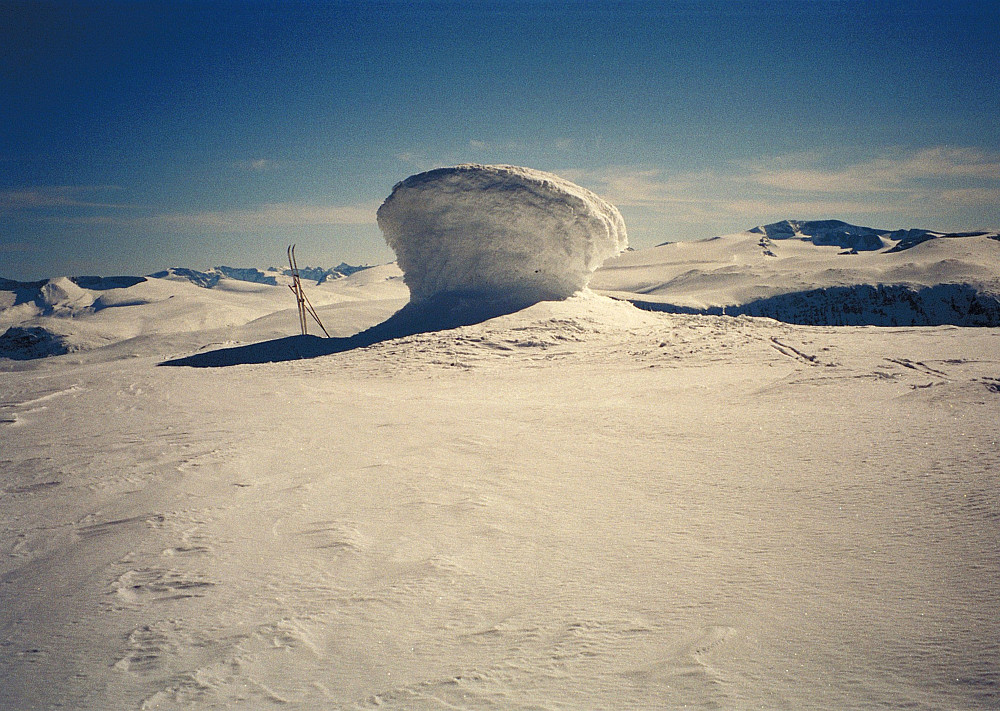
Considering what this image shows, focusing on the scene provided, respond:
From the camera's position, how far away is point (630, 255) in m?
63.5

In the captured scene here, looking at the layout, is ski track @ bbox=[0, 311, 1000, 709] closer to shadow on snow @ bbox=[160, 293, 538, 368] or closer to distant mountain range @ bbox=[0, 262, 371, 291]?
shadow on snow @ bbox=[160, 293, 538, 368]

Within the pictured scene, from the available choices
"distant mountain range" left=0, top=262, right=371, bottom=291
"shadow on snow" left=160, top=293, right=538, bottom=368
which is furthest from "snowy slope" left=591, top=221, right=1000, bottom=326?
"distant mountain range" left=0, top=262, right=371, bottom=291

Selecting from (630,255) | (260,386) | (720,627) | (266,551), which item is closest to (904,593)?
(720,627)

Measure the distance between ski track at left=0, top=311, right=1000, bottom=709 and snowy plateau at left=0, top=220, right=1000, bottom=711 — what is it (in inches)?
0.6

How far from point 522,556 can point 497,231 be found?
1109cm

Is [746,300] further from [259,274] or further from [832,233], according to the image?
[259,274]

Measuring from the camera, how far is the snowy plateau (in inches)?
73.0

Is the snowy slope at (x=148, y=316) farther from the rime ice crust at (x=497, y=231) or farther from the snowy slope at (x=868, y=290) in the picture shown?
the snowy slope at (x=868, y=290)

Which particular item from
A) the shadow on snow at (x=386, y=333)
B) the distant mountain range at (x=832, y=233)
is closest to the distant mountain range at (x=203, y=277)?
the shadow on snow at (x=386, y=333)

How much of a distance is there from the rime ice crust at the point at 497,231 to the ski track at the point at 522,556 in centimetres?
817

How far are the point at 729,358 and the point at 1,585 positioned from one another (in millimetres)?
7853

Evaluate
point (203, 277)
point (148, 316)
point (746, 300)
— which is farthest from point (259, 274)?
point (746, 300)

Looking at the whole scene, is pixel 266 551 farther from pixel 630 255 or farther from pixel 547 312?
pixel 630 255

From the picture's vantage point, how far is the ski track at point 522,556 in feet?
6.06
